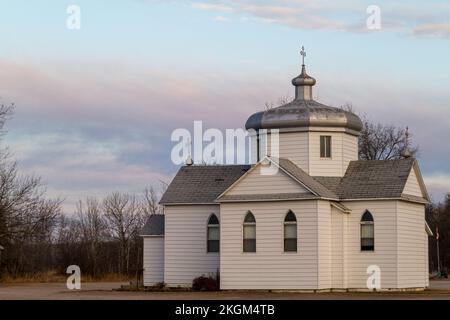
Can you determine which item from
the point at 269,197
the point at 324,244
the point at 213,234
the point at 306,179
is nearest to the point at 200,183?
the point at 213,234

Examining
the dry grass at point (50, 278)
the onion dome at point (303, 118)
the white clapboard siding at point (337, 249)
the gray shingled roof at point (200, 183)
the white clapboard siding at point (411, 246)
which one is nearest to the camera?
the white clapboard siding at point (337, 249)

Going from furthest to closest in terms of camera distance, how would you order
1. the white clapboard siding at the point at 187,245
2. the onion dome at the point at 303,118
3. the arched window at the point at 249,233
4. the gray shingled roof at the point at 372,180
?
the white clapboard siding at the point at 187,245
the onion dome at the point at 303,118
the gray shingled roof at the point at 372,180
the arched window at the point at 249,233

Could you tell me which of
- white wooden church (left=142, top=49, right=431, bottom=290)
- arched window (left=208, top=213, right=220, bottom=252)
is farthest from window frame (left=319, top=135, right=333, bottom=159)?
arched window (left=208, top=213, right=220, bottom=252)

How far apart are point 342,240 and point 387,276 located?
9.05ft

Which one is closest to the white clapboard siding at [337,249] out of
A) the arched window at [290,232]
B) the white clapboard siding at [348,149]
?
the arched window at [290,232]

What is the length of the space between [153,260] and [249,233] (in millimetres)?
8019

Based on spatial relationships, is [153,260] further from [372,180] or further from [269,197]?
[372,180]

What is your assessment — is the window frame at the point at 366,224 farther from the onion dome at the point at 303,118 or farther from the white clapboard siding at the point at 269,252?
the onion dome at the point at 303,118

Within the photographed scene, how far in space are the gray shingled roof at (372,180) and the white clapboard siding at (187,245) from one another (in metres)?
6.40

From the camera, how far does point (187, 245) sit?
183 ft

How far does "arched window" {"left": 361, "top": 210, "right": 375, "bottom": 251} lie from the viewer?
173 feet

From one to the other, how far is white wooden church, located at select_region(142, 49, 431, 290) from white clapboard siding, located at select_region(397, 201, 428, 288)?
2.0 inches

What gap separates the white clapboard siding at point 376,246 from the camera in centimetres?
5228
